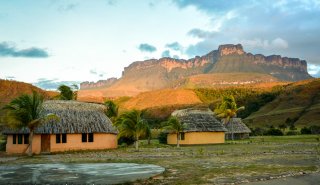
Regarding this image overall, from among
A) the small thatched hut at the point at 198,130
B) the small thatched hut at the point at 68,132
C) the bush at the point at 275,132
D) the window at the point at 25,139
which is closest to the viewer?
the small thatched hut at the point at 68,132

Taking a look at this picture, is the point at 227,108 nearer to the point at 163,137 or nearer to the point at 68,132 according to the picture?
the point at 163,137

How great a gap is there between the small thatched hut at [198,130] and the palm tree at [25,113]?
70.9 feet

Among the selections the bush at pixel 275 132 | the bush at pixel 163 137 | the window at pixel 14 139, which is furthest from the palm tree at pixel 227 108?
the window at pixel 14 139

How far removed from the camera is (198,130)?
169 feet

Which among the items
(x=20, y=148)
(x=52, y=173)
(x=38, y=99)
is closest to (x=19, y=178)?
(x=52, y=173)

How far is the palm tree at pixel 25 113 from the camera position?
33.5 m

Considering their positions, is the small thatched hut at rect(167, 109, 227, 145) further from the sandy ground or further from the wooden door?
the sandy ground

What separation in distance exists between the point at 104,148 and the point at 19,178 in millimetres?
25260

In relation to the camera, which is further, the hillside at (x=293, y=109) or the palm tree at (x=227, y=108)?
the hillside at (x=293, y=109)

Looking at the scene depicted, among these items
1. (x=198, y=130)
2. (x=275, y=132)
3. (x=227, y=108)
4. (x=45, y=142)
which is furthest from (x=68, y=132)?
(x=275, y=132)

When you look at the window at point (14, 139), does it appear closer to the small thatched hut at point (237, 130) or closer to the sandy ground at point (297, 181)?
the sandy ground at point (297, 181)

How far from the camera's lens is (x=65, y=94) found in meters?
56.5

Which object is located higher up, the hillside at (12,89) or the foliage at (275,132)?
the hillside at (12,89)

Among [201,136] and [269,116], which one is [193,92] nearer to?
[269,116]
